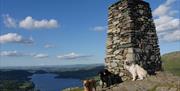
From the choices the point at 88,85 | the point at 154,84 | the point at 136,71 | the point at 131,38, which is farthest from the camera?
the point at 131,38

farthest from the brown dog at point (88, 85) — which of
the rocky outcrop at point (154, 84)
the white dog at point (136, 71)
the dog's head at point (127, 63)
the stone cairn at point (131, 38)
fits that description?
the stone cairn at point (131, 38)

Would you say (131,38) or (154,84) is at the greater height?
(131,38)

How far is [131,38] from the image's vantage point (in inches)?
598

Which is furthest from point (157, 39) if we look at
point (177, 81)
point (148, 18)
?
point (177, 81)

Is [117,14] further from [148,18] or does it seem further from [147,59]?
[147,59]

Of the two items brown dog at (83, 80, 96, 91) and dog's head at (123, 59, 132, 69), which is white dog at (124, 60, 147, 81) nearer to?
dog's head at (123, 59, 132, 69)

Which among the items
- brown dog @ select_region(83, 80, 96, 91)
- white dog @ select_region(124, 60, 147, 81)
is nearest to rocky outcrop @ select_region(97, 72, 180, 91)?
white dog @ select_region(124, 60, 147, 81)

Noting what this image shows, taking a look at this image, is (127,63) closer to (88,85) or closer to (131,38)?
(131,38)

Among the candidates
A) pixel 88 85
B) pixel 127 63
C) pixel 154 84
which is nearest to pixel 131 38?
pixel 127 63

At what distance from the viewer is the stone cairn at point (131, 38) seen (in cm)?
1539

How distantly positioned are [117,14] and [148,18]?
207cm

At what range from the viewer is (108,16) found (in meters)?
17.4

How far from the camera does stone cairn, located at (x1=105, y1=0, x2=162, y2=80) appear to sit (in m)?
15.4

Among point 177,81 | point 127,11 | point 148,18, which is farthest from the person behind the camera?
point 148,18
